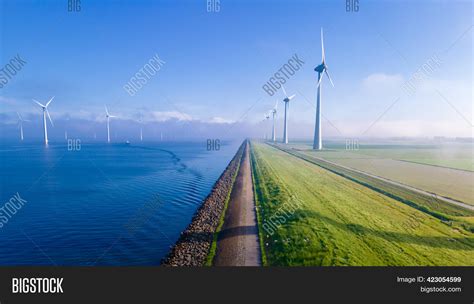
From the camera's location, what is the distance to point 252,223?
21578 mm

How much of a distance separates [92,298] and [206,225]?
11.8 meters

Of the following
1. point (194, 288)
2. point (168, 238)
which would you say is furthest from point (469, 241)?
point (168, 238)

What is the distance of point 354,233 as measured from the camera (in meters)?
18.5

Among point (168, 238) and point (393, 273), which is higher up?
point (393, 273)

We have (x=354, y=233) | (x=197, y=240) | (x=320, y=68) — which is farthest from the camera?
(x=320, y=68)

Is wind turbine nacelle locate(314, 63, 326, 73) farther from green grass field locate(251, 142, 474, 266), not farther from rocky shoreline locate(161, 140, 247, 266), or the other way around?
rocky shoreline locate(161, 140, 247, 266)

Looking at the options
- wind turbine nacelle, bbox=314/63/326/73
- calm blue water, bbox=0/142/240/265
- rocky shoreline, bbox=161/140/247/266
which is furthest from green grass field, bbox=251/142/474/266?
wind turbine nacelle, bbox=314/63/326/73

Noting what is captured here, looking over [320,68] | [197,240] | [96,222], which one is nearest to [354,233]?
[197,240]

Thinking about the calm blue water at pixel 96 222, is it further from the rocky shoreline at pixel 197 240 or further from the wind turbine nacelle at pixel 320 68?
the wind turbine nacelle at pixel 320 68

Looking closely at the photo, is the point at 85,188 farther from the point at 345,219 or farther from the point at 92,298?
the point at 345,219

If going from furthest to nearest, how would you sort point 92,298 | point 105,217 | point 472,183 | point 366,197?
point 472,183
point 366,197
point 105,217
point 92,298

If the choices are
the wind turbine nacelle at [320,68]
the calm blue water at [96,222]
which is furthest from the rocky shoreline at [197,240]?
the wind turbine nacelle at [320,68]

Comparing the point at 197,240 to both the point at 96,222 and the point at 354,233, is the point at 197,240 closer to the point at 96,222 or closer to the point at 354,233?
the point at 354,233

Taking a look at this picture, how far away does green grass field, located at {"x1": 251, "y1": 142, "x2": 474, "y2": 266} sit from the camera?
14.9 meters
